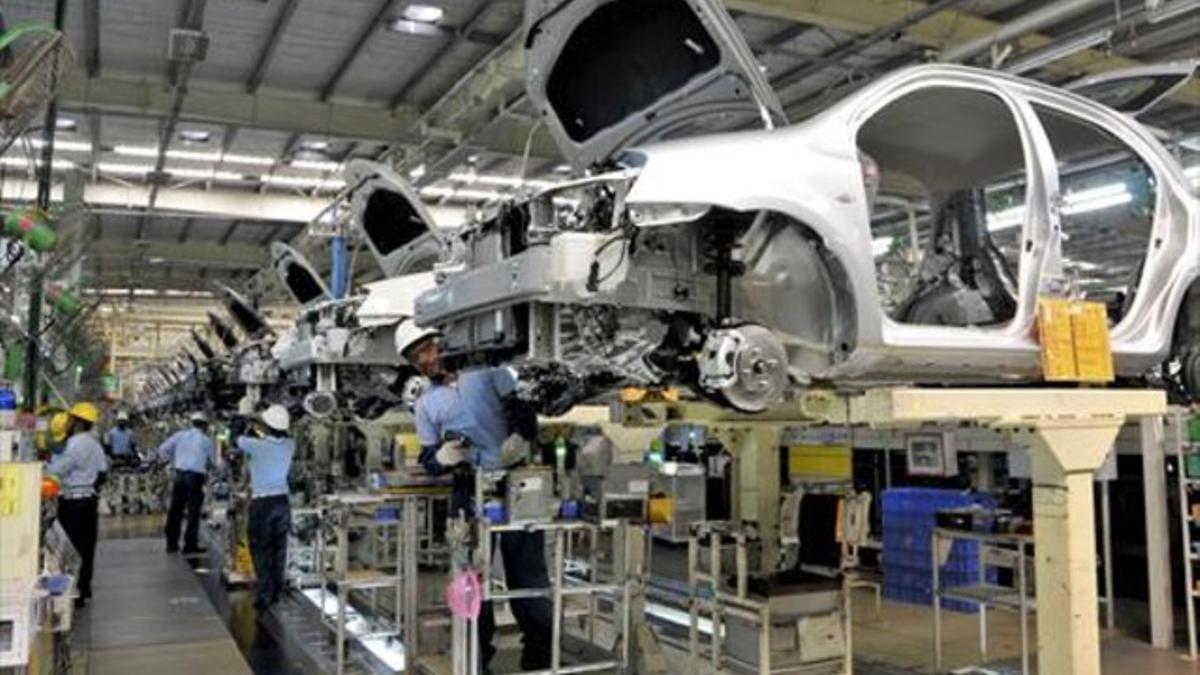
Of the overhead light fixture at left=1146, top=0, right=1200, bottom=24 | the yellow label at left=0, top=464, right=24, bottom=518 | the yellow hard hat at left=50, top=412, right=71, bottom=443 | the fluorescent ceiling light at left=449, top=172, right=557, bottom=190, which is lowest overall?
the yellow label at left=0, top=464, right=24, bottom=518

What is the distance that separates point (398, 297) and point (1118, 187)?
6083 mm

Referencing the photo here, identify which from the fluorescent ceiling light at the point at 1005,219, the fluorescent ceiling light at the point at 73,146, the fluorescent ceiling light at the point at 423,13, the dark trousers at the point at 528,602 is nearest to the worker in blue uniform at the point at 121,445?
the fluorescent ceiling light at the point at 73,146

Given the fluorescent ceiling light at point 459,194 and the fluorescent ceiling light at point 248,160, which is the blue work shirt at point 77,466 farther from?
the fluorescent ceiling light at point 459,194

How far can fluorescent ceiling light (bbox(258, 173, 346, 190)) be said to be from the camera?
38.0 feet

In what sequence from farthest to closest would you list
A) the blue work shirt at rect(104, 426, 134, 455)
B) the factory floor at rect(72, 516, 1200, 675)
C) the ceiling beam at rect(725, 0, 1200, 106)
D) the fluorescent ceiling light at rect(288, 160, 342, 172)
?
the blue work shirt at rect(104, 426, 134, 455)
the fluorescent ceiling light at rect(288, 160, 342, 172)
the ceiling beam at rect(725, 0, 1200, 106)
the factory floor at rect(72, 516, 1200, 675)

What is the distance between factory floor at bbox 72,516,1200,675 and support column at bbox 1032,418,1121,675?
2534 millimetres

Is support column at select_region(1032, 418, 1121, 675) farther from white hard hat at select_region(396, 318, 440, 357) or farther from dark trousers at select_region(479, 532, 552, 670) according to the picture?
white hard hat at select_region(396, 318, 440, 357)

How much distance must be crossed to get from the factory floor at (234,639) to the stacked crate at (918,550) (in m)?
0.16

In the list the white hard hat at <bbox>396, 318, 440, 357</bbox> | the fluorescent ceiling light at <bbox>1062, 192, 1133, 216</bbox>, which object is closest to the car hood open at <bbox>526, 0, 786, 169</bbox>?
the white hard hat at <bbox>396, 318, 440, 357</bbox>

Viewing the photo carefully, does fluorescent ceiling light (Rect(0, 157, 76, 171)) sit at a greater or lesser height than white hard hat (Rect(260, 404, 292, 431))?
greater

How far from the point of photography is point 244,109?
28.0ft

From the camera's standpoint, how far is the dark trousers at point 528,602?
16.5 ft

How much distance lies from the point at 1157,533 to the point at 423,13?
661cm

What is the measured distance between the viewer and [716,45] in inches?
127
